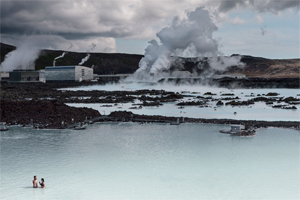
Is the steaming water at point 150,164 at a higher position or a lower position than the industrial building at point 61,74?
lower

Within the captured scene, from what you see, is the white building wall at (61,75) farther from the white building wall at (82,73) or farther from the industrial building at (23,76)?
A: the industrial building at (23,76)

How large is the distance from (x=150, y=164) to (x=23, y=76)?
148 meters

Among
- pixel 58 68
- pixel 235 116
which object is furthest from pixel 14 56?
pixel 235 116

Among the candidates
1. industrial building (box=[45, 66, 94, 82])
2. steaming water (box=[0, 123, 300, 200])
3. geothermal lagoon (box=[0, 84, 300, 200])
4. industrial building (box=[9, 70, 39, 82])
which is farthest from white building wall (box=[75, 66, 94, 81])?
steaming water (box=[0, 123, 300, 200])

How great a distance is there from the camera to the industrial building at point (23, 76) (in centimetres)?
15525

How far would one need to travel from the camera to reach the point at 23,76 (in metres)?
157

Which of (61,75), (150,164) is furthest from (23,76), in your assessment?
(150,164)

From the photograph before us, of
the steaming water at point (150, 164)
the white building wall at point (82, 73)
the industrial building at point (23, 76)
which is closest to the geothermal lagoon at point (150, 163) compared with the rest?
the steaming water at point (150, 164)

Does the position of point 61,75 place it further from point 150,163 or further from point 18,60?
point 150,163

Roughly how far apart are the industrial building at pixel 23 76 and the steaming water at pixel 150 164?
429 ft

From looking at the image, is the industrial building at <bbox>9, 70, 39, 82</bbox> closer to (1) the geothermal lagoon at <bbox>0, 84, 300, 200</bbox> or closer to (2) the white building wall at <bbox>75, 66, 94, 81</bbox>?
(2) the white building wall at <bbox>75, 66, 94, 81</bbox>

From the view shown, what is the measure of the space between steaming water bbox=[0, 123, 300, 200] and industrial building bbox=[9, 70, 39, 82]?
429 ft

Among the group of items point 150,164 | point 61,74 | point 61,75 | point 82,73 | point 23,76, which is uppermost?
point 82,73

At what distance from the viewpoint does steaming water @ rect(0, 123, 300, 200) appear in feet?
58.9
